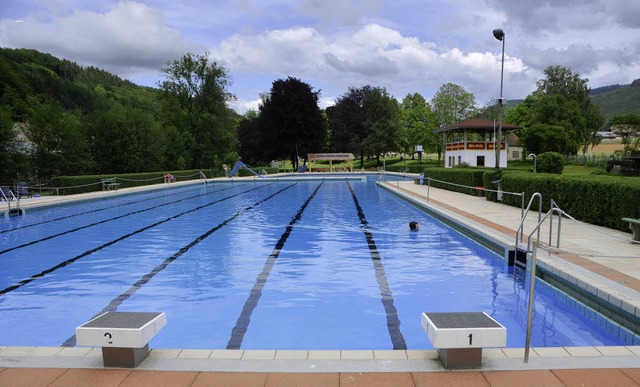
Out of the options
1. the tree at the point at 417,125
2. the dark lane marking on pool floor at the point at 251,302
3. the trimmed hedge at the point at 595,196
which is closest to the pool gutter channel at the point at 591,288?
the trimmed hedge at the point at 595,196

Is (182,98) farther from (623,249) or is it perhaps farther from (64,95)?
(623,249)

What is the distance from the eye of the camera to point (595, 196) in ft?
35.9

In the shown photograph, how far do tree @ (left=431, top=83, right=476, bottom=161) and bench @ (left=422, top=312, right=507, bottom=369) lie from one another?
65.1 m

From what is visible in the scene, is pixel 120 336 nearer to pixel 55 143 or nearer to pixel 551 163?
pixel 55 143

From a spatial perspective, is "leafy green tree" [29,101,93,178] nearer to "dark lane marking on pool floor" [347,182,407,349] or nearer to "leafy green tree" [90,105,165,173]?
"leafy green tree" [90,105,165,173]

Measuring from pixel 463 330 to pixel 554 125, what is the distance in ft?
181

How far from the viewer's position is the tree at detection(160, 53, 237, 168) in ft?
144

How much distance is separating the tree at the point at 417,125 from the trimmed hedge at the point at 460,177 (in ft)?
119

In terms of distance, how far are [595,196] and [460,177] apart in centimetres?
1152

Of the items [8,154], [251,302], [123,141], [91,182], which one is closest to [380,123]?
[123,141]

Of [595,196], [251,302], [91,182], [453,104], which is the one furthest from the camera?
[453,104]

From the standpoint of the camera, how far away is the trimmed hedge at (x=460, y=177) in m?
20.1

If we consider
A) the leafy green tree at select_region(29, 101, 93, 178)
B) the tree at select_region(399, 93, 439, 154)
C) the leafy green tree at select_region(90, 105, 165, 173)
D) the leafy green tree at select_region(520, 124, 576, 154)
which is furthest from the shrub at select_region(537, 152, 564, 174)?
the tree at select_region(399, 93, 439, 154)

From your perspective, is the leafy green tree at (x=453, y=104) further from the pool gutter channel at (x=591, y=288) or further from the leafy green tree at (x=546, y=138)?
the pool gutter channel at (x=591, y=288)
